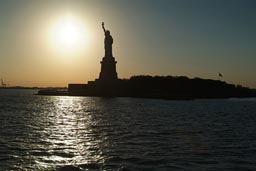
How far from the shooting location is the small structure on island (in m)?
90.1

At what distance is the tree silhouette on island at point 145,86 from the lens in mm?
91125

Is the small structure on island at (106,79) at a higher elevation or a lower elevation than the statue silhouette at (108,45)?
lower

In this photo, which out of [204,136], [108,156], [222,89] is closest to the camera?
[108,156]

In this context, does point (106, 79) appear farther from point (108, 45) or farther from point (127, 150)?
point (127, 150)

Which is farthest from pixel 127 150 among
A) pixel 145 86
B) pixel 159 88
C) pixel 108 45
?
pixel 159 88

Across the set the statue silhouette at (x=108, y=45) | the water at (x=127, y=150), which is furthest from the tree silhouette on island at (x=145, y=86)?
the water at (x=127, y=150)

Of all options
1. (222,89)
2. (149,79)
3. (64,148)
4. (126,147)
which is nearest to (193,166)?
(126,147)

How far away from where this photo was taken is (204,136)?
83.6ft

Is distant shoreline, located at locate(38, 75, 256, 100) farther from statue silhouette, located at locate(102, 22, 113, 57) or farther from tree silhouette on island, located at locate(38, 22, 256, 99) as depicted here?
statue silhouette, located at locate(102, 22, 113, 57)

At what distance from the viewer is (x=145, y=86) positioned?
106 m

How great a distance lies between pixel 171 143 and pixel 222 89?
99574 mm

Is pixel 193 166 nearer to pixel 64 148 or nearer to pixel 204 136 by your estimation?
pixel 64 148

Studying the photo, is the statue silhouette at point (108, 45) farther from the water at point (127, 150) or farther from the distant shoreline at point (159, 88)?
the water at point (127, 150)

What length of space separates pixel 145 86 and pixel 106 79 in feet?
50.9
